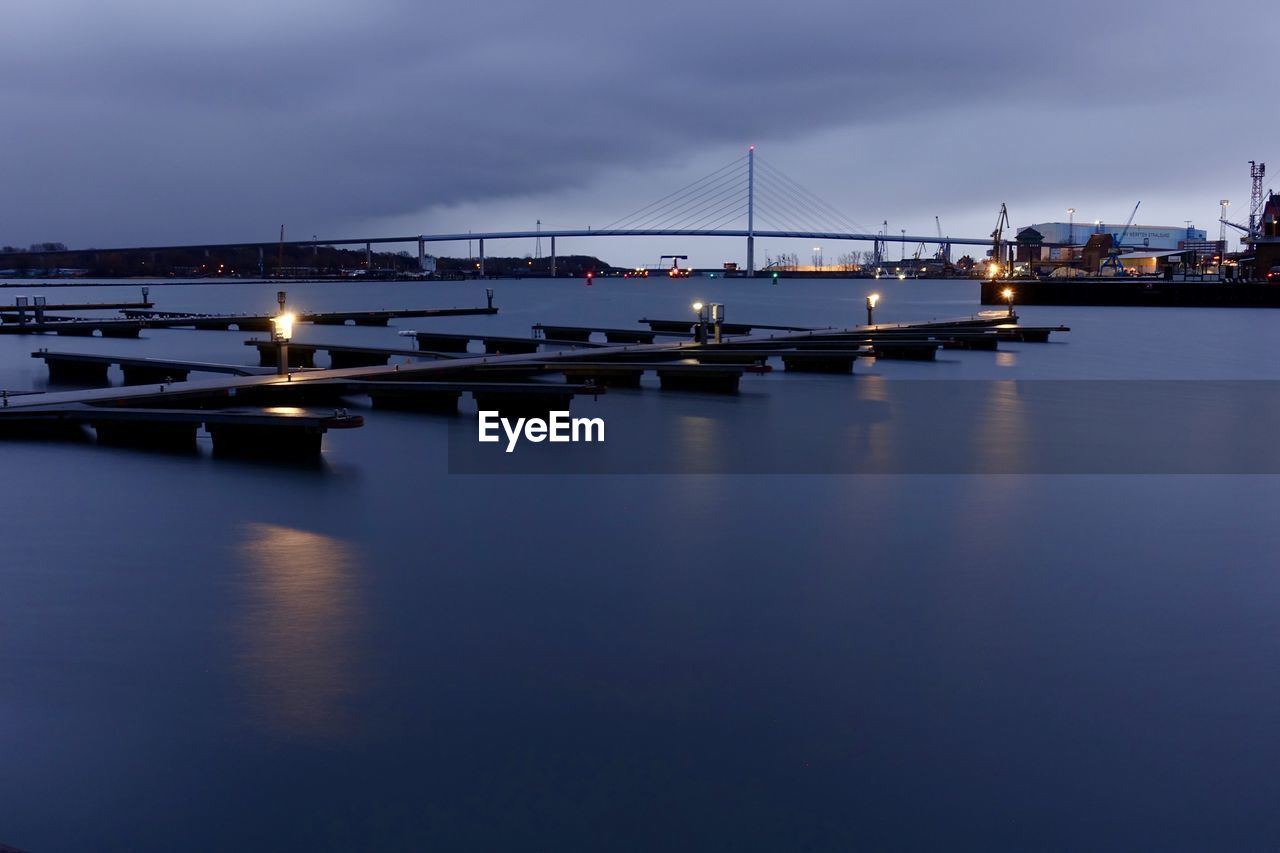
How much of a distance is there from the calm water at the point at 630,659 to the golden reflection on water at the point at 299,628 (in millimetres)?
32

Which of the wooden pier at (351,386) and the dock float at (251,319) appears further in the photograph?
the dock float at (251,319)

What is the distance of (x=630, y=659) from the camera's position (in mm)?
6602

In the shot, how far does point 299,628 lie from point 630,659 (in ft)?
7.07

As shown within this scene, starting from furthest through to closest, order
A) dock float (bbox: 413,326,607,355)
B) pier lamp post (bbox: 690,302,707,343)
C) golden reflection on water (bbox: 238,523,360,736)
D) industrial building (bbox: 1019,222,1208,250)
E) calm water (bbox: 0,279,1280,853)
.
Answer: industrial building (bbox: 1019,222,1208,250) → dock float (bbox: 413,326,607,355) → pier lamp post (bbox: 690,302,707,343) → golden reflection on water (bbox: 238,523,360,736) → calm water (bbox: 0,279,1280,853)

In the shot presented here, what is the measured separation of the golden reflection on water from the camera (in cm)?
579

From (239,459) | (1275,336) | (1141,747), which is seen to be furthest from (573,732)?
(1275,336)

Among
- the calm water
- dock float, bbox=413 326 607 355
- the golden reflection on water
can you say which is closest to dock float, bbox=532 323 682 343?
dock float, bbox=413 326 607 355

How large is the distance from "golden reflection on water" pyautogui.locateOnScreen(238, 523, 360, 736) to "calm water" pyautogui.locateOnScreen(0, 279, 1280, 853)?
1.3 inches

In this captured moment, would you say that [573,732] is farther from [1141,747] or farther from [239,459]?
[239,459]

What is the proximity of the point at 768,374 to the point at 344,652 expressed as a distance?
1814 cm

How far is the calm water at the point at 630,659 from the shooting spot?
4758 millimetres
